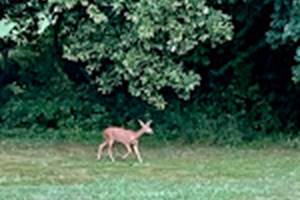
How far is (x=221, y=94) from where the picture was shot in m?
16.8

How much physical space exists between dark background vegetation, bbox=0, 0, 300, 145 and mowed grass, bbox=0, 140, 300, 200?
1.00 m

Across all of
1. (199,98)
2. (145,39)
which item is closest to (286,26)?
(145,39)

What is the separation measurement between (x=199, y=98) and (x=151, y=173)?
4.58 meters

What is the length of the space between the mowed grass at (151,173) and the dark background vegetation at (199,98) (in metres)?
1.00

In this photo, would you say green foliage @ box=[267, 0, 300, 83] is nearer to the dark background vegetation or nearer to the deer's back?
the dark background vegetation

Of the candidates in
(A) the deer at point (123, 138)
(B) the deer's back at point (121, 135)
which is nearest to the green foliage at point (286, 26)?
Answer: (A) the deer at point (123, 138)

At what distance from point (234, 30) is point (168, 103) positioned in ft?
5.25

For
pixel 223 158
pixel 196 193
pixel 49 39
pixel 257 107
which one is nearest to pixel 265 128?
pixel 257 107

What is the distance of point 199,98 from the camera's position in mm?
16875

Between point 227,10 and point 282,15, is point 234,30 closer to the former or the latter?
point 227,10

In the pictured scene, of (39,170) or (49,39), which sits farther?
(49,39)

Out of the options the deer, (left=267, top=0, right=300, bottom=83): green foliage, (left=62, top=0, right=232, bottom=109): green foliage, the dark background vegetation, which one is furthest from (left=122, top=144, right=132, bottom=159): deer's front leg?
(left=267, top=0, right=300, bottom=83): green foliage

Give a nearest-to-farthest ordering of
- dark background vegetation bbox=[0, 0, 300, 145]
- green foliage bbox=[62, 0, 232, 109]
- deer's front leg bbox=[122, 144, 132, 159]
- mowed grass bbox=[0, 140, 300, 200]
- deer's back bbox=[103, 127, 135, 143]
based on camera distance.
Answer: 1. mowed grass bbox=[0, 140, 300, 200]
2. deer's back bbox=[103, 127, 135, 143]
3. deer's front leg bbox=[122, 144, 132, 159]
4. green foliage bbox=[62, 0, 232, 109]
5. dark background vegetation bbox=[0, 0, 300, 145]

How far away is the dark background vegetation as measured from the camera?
52.9ft
